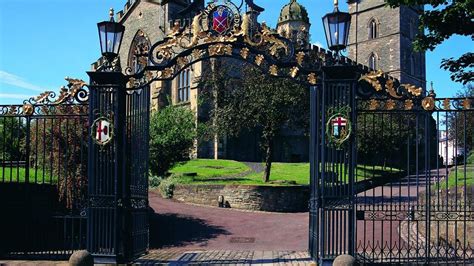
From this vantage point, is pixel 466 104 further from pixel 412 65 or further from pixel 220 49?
pixel 412 65

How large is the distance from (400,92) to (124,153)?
18.2 ft

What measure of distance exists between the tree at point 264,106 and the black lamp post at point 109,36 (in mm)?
15051

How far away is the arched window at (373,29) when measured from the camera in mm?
64875

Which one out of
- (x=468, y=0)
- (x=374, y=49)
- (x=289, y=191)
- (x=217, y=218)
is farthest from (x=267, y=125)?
(x=374, y=49)

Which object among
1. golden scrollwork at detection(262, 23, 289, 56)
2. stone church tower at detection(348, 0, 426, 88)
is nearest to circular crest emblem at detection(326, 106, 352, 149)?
golden scrollwork at detection(262, 23, 289, 56)

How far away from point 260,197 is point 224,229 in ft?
15.9

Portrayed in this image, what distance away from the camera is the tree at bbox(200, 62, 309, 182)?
25.4 m

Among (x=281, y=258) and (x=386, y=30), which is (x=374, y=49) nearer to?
(x=386, y=30)

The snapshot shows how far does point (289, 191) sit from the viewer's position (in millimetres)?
22750

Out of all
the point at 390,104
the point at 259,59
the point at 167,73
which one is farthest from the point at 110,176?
the point at 390,104

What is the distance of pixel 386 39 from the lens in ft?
208

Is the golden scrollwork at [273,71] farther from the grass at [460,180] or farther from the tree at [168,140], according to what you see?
the tree at [168,140]

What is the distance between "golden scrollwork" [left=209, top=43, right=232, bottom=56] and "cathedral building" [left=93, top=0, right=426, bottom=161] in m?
10.7

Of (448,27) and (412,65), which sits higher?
(412,65)
